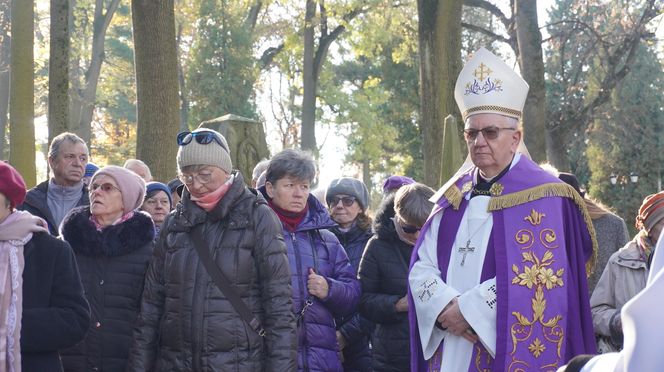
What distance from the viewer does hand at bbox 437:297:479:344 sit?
202 inches

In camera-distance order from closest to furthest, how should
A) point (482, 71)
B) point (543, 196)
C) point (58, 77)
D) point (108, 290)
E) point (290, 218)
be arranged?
1. point (543, 196)
2. point (482, 71)
3. point (108, 290)
4. point (290, 218)
5. point (58, 77)

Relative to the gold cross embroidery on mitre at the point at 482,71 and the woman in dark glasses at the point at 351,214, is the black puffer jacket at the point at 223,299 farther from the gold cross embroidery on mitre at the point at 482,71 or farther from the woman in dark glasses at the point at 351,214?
the woman in dark glasses at the point at 351,214

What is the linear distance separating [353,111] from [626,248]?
3309cm

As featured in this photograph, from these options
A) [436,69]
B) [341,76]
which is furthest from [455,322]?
[341,76]

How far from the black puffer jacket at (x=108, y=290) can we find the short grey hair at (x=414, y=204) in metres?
1.56

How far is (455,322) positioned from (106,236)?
206 cm

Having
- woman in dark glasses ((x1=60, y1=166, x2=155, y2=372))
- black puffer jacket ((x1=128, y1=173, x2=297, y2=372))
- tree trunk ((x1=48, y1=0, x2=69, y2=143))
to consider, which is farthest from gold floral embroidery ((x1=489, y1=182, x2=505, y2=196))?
tree trunk ((x1=48, y1=0, x2=69, y2=143))

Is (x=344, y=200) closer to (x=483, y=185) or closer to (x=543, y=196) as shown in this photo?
(x=483, y=185)

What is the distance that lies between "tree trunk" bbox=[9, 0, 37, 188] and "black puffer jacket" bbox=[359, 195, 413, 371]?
773 cm

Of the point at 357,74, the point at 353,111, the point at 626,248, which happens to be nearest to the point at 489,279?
the point at 626,248

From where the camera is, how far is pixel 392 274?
21.4 ft

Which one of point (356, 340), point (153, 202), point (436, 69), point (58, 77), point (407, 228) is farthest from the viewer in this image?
point (58, 77)

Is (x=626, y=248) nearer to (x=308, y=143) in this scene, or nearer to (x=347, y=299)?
(x=347, y=299)

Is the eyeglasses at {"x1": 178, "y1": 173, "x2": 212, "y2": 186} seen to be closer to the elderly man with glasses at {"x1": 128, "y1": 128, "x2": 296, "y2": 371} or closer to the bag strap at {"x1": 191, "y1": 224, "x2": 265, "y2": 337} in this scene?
the elderly man with glasses at {"x1": 128, "y1": 128, "x2": 296, "y2": 371}
